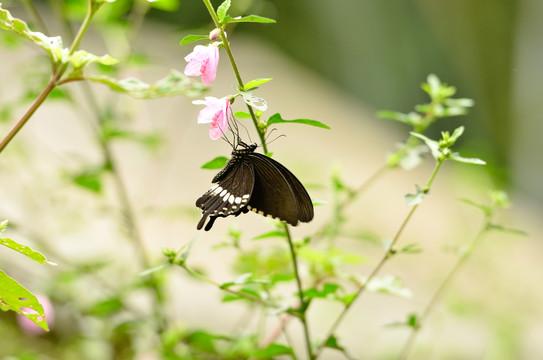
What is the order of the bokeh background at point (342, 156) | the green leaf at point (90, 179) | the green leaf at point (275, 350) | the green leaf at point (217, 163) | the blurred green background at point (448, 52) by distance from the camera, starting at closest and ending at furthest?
the green leaf at point (217, 163) → the green leaf at point (275, 350) → the green leaf at point (90, 179) → the bokeh background at point (342, 156) → the blurred green background at point (448, 52)

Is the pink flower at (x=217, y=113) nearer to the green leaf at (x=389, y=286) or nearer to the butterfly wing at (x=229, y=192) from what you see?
the butterfly wing at (x=229, y=192)

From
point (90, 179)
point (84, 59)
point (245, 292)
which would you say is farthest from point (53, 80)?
point (90, 179)

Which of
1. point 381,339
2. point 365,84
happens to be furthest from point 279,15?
point 381,339

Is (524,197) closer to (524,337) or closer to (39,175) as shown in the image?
(524,337)

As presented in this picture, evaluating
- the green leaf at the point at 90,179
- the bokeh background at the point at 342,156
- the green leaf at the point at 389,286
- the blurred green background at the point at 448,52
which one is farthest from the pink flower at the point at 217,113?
the blurred green background at the point at 448,52

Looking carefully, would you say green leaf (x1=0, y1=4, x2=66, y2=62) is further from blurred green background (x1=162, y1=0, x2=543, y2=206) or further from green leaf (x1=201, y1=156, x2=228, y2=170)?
blurred green background (x1=162, y1=0, x2=543, y2=206)

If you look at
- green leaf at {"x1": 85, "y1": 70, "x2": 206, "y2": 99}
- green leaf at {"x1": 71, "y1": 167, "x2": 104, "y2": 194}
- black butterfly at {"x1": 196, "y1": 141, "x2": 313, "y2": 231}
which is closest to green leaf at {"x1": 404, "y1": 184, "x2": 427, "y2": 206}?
black butterfly at {"x1": 196, "y1": 141, "x2": 313, "y2": 231}

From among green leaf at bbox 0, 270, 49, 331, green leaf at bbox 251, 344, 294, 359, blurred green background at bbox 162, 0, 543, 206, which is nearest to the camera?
green leaf at bbox 0, 270, 49, 331
